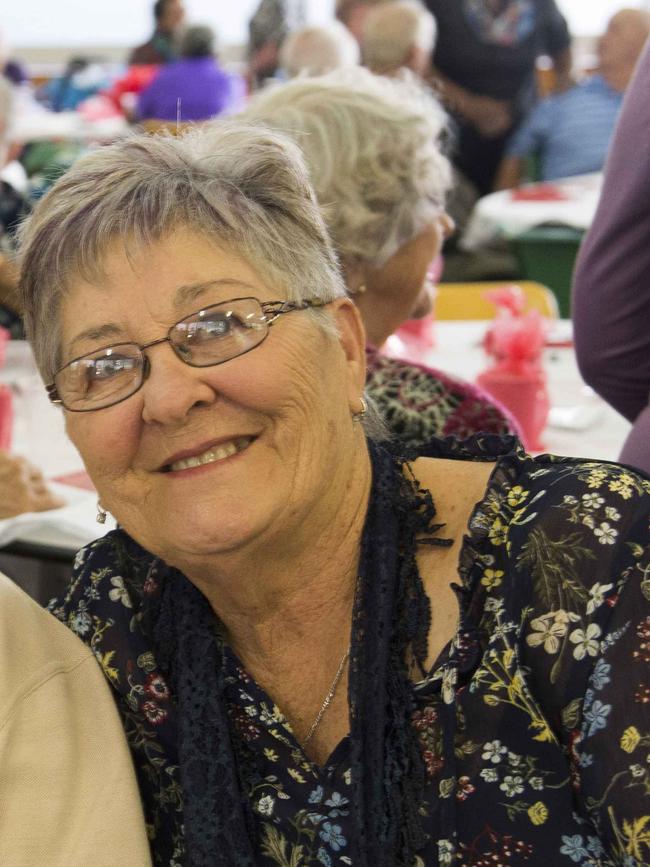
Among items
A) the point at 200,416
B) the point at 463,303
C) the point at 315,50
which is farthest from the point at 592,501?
the point at 315,50

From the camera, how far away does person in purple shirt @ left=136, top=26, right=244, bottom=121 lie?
831cm

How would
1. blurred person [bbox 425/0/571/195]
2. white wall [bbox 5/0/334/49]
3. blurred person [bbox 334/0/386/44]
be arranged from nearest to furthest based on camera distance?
blurred person [bbox 425/0/571/195], blurred person [bbox 334/0/386/44], white wall [bbox 5/0/334/49]

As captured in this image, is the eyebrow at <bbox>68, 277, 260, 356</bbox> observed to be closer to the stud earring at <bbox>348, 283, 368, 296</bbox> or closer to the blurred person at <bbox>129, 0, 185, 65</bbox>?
the stud earring at <bbox>348, 283, 368, 296</bbox>

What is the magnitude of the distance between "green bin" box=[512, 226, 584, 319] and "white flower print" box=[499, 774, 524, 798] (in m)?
3.97

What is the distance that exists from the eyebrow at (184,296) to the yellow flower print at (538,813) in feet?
2.29

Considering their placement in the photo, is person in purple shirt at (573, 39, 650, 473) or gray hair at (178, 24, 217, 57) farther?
gray hair at (178, 24, 217, 57)

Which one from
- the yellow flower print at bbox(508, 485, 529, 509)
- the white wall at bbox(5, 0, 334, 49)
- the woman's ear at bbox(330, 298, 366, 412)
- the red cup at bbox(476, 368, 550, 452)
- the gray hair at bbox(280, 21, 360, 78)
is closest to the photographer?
the yellow flower print at bbox(508, 485, 529, 509)

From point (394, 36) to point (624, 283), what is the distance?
5062 millimetres

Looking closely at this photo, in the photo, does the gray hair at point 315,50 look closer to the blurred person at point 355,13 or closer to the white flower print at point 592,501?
the blurred person at point 355,13

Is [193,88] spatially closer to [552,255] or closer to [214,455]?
[552,255]

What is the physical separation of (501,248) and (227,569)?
5928mm

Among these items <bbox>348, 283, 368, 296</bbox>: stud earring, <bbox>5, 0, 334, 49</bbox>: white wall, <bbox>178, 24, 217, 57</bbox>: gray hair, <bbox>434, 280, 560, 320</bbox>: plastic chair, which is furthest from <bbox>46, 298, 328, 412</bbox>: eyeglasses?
<bbox>5, 0, 334, 49</bbox>: white wall

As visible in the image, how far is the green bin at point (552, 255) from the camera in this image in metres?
5.19

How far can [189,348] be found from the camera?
142 cm
